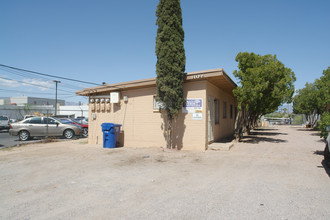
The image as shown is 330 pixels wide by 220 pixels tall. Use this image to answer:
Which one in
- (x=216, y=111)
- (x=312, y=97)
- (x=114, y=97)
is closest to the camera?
(x=114, y=97)

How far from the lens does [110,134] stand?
34.8ft

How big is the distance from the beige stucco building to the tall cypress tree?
0.58 m

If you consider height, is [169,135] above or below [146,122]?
below

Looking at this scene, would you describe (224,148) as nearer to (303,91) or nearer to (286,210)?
(286,210)

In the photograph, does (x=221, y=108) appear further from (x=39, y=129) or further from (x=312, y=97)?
(x=312, y=97)

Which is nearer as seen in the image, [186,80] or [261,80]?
[186,80]

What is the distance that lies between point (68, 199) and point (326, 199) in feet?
15.9

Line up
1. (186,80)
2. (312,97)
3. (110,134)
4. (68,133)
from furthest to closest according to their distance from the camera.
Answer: (312,97), (68,133), (110,134), (186,80)

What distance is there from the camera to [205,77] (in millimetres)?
9094

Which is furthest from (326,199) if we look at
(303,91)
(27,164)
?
(303,91)

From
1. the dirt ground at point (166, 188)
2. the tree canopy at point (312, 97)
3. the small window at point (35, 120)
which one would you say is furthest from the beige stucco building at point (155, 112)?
the tree canopy at point (312, 97)

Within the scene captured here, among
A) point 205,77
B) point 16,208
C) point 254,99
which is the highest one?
point 205,77

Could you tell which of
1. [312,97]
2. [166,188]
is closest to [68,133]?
[166,188]

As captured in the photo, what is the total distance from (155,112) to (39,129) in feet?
29.7
